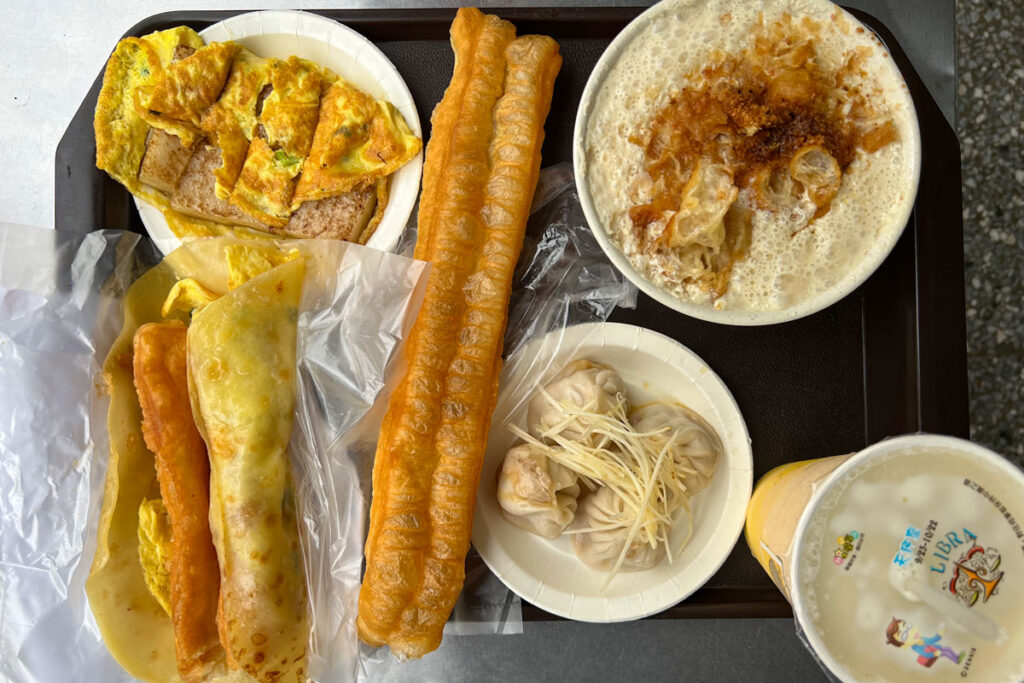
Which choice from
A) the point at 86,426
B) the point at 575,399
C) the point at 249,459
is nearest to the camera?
the point at 249,459

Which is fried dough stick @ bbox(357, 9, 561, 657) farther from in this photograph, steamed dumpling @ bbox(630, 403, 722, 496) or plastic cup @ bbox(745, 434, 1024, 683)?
plastic cup @ bbox(745, 434, 1024, 683)

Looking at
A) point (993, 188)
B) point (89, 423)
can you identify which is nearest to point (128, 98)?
point (89, 423)

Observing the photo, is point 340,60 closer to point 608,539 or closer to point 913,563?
point 608,539

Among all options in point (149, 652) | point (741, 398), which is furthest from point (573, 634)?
point (149, 652)

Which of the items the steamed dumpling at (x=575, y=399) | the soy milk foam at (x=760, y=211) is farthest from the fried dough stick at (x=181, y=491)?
the soy milk foam at (x=760, y=211)

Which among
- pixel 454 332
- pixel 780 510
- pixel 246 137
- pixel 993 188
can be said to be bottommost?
pixel 780 510

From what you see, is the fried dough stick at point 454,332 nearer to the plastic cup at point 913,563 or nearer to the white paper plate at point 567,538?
the white paper plate at point 567,538
